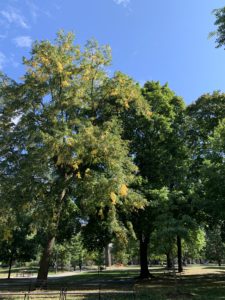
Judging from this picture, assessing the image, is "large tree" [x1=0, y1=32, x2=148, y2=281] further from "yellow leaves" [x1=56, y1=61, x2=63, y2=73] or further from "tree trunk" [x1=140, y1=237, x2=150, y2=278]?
"tree trunk" [x1=140, y1=237, x2=150, y2=278]

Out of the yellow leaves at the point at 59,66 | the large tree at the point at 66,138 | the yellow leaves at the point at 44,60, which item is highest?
the yellow leaves at the point at 44,60

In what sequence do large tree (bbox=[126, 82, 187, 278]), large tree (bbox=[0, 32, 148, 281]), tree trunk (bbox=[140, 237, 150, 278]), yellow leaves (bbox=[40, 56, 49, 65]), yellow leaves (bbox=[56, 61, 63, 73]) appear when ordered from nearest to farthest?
large tree (bbox=[0, 32, 148, 281])
yellow leaves (bbox=[56, 61, 63, 73])
yellow leaves (bbox=[40, 56, 49, 65])
large tree (bbox=[126, 82, 187, 278])
tree trunk (bbox=[140, 237, 150, 278])

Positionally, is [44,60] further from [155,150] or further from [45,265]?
[45,265]

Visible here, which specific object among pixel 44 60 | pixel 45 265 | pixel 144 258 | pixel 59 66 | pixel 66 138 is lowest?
pixel 45 265

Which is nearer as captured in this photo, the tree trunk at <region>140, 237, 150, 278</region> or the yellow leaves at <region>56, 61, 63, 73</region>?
the yellow leaves at <region>56, 61, 63, 73</region>

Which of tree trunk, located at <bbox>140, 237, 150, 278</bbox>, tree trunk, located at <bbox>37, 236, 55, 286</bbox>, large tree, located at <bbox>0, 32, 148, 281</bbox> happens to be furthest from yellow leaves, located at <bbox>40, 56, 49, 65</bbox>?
tree trunk, located at <bbox>140, 237, 150, 278</bbox>

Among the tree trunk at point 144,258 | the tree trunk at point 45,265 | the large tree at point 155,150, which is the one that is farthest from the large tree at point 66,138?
the tree trunk at point 144,258

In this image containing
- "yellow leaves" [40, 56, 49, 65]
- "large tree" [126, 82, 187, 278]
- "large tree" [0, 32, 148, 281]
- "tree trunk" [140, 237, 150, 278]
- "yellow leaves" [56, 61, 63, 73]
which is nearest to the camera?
"large tree" [0, 32, 148, 281]

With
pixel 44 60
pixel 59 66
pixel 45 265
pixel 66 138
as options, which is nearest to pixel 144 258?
pixel 45 265

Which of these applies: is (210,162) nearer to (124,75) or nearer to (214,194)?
(214,194)

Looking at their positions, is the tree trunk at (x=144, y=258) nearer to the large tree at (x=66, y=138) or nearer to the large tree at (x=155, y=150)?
the large tree at (x=155, y=150)

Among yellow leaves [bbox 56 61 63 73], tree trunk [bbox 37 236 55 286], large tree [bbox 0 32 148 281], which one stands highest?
yellow leaves [bbox 56 61 63 73]

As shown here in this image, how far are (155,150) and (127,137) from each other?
2.58 meters

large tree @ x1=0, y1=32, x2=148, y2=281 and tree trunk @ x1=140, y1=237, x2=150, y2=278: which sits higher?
large tree @ x1=0, y1=32, x2=148, y2=281
